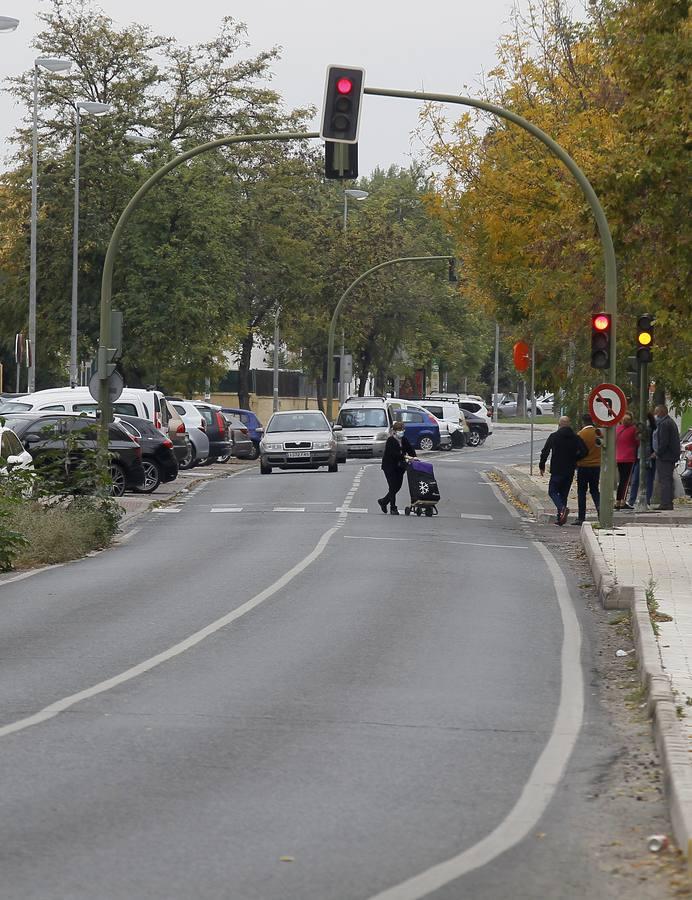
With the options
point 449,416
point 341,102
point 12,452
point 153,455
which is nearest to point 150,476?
point 153,455

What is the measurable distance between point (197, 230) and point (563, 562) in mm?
31934

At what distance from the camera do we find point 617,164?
934 inches

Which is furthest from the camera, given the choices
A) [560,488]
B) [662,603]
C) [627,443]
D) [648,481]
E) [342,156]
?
[648,481]

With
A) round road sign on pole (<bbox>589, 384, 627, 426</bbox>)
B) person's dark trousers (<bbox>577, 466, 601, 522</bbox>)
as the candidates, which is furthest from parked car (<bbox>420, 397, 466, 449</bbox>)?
round road sign on pole (<bbox>589, 384, 627, 426</bbox>)

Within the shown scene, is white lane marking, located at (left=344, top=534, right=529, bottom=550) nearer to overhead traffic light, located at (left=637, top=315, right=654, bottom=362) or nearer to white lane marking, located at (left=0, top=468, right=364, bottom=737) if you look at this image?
white lane marking, located at (left=0, top=468, right=364, bottom=737)

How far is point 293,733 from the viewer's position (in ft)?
31.2

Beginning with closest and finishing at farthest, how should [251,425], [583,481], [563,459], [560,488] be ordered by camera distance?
[563,459] < [560,488] < [583,481] < [251,425]

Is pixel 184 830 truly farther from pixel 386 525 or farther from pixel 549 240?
pixel 549 240

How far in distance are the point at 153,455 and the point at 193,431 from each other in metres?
9.05

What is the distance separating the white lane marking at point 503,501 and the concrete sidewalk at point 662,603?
371 mm

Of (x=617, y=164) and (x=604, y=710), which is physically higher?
(x=617, y=164)

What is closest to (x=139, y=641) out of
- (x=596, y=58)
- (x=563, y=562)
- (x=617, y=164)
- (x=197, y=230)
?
(x=563, y=562)

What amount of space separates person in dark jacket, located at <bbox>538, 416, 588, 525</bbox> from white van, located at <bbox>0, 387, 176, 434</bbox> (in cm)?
1016

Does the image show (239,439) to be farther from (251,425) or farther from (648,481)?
(648,481)
